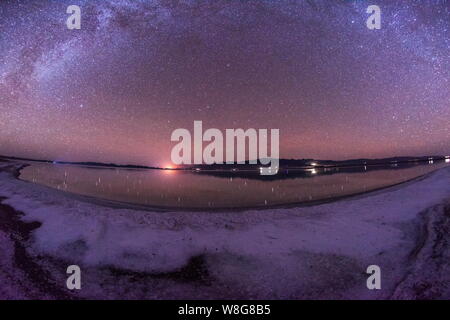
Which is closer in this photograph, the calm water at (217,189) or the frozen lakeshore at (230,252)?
the frozen lakeshore at (230,252)

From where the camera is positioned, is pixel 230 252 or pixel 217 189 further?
pixel 217 189

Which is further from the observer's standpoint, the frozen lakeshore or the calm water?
the calm water

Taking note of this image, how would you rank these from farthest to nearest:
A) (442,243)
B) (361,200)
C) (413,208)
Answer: (361,200), (413,208), (442,243)

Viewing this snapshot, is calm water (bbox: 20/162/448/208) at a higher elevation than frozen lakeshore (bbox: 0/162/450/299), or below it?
higher

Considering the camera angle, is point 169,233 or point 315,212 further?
point 315,212

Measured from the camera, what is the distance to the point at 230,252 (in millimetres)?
7625

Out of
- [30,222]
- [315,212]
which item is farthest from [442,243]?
[30,222]

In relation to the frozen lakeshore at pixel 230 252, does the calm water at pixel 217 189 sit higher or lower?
higher

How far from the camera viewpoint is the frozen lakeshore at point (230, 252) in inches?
221

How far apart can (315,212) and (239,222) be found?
12.9 feet

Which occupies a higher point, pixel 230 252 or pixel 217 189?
pixel 217 189

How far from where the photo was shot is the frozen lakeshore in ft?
18.5
